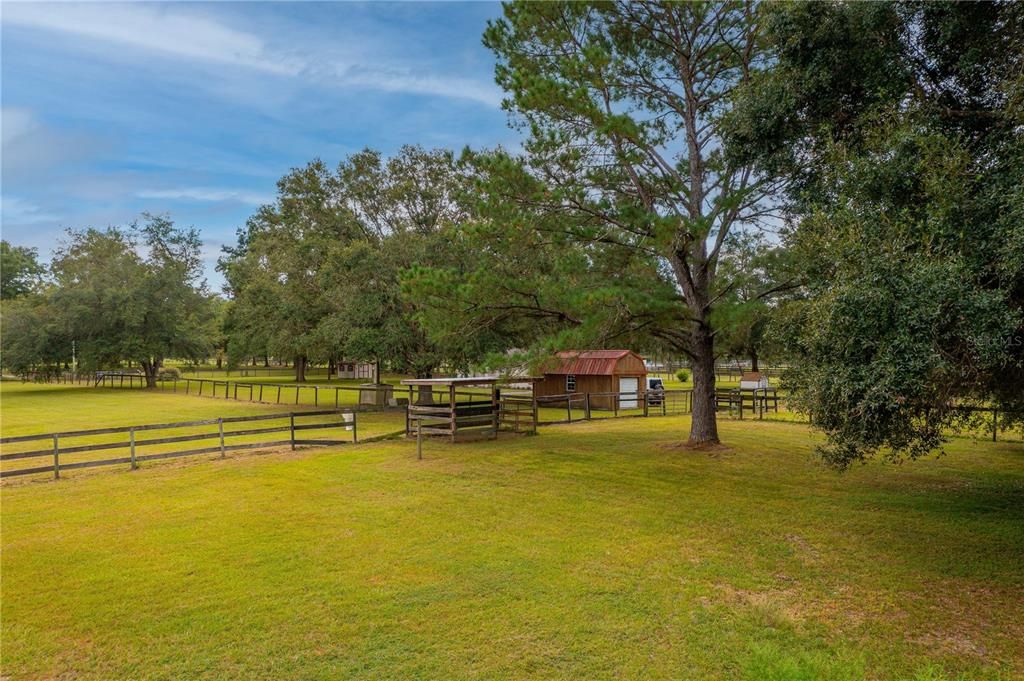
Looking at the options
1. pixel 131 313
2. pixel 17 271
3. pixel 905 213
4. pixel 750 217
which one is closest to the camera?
pixel 905 213

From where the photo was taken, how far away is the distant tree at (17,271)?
53697mm

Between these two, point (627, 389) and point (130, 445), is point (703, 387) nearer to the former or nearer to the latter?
point (130, 445)

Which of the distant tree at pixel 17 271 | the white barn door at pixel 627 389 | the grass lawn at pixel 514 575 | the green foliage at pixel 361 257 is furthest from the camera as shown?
the distant tree at pixel 17 271

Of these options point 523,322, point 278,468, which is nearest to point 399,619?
point 278,468

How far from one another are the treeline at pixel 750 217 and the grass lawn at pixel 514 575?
159cm

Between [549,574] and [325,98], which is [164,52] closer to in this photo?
[325,98]

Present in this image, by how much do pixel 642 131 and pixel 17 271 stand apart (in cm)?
6768

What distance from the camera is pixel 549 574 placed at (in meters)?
6.25

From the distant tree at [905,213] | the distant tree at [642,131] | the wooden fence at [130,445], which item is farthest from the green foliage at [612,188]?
the wooden fence at [130,445]

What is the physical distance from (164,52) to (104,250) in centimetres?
4744

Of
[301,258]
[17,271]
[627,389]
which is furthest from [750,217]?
[17,271]

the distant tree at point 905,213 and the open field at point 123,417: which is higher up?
the distant tree at point 905,213

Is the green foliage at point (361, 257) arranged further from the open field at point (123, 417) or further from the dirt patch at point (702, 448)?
the dirt patch at point (702, 448)

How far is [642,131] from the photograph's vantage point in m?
11.9
